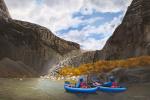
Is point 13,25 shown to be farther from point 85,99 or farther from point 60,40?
point 85,99

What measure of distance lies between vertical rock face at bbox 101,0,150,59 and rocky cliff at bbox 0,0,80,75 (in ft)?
91.2

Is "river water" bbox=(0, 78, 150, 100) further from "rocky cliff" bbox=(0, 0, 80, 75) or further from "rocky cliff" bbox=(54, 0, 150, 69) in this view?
"rocky cliff" bbox=(0, 0, 80, 75)

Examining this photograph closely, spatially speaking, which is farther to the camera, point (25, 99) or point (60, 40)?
point (60, 40)

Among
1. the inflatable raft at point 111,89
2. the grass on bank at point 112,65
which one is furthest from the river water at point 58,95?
the grass on bank at point 112,65

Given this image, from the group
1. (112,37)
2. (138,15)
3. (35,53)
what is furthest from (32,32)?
(138,15)

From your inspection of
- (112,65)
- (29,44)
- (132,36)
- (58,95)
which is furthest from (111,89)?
(29,44)

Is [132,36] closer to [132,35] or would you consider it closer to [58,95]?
[132,35]

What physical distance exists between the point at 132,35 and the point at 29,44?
42.0 meters

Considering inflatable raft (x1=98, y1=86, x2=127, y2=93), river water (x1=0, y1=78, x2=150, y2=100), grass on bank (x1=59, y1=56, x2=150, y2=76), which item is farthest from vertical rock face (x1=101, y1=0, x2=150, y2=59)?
river water (x1=0, y1=78, x2=150, y2=100)

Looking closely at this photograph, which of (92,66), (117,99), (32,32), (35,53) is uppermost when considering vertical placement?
(32,32)

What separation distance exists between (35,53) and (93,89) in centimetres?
7618

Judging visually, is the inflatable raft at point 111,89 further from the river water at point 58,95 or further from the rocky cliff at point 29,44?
the rocky cliff at point 29,44

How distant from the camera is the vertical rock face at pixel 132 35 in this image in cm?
8473

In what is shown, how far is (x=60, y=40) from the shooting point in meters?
128
